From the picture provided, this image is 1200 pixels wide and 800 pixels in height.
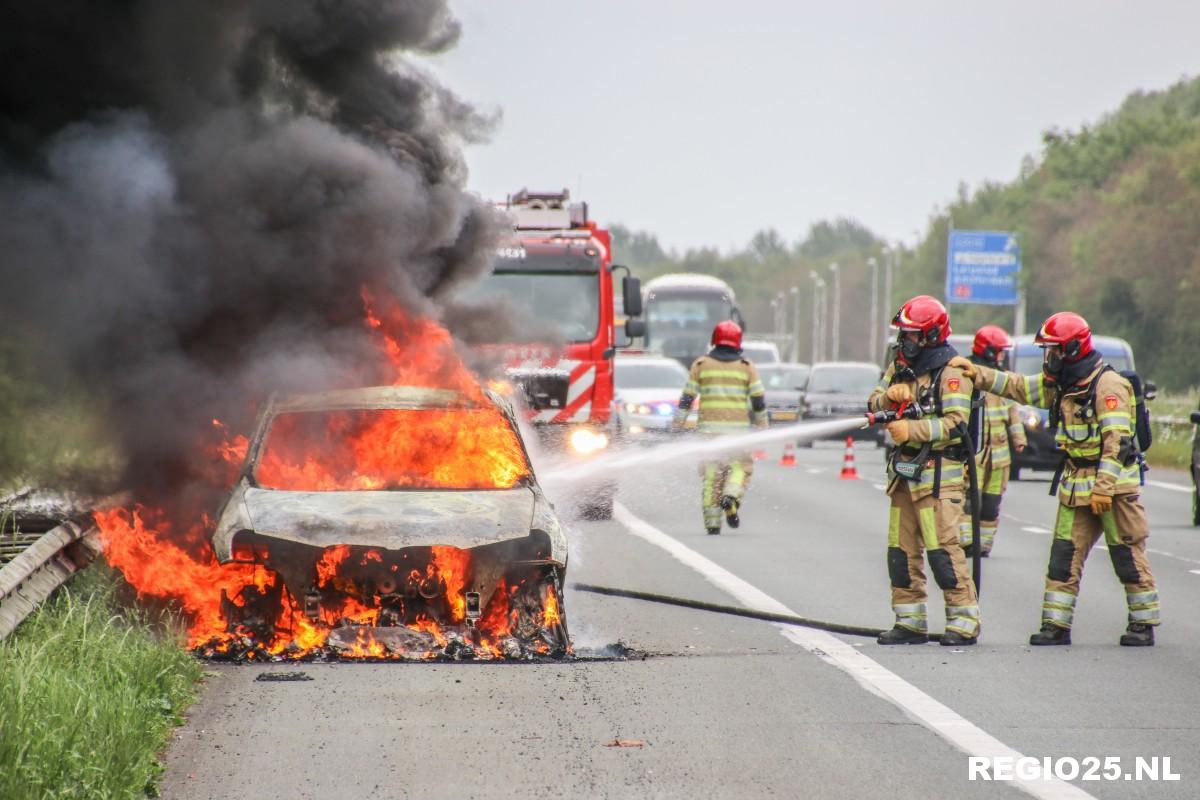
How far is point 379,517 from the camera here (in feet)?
27.2

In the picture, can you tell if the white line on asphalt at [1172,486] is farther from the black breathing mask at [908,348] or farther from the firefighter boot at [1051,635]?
the black breathing mask at [908,348]

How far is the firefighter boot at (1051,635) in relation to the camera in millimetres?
9453

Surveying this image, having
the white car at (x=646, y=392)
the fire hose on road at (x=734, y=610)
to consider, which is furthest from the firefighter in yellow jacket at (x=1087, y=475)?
the white car at (x=646, y=392)

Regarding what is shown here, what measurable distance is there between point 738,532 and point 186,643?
8.75 meters

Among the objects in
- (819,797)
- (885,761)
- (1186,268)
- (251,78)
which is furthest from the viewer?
(1186,268)

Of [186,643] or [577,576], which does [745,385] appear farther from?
[186,643]

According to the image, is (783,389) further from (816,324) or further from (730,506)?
(816,324)

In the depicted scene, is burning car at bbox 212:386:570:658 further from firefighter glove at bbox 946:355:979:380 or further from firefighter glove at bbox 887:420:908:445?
firefighter glove at bbox 946:355:979:380

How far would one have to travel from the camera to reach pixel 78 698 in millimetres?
6469

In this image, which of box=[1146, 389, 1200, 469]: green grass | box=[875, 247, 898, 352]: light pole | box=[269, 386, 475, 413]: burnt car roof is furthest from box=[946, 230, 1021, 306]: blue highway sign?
box=[269, 386, 475, 413]: burnt car roof

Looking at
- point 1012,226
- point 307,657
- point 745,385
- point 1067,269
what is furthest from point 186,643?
point 1012,226

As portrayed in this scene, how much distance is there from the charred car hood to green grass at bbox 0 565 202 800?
2.20ft

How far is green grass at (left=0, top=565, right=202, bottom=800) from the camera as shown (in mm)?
5590

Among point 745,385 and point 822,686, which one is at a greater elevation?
point 745,385
